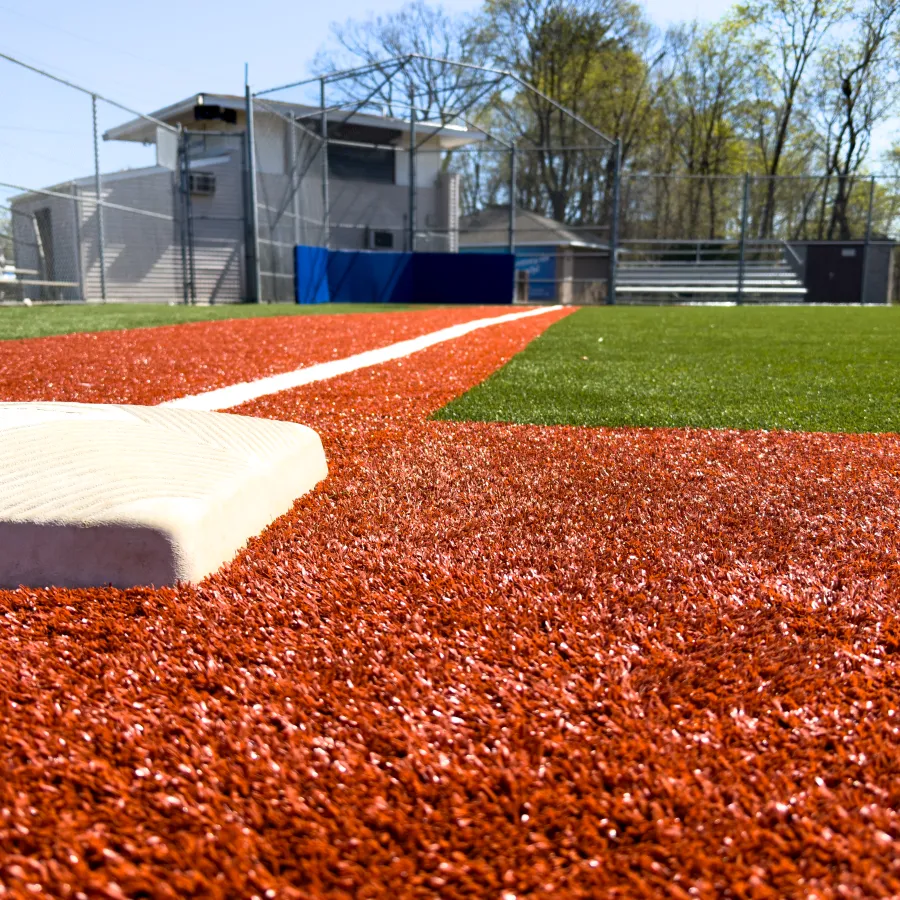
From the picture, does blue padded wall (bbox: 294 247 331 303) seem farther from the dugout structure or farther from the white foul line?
the white foul line

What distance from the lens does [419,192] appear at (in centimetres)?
2441

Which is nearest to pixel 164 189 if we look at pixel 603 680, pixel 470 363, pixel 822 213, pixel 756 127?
pixel 470 363

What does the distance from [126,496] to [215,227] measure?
63.7 ft

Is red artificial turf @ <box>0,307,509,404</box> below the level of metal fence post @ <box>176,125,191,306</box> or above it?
below

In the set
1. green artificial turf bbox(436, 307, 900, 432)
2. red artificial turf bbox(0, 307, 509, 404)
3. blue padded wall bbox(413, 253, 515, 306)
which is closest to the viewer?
green artificial turf bbox(436, 307, 900, 432)

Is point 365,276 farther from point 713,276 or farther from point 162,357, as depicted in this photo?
point 162,357

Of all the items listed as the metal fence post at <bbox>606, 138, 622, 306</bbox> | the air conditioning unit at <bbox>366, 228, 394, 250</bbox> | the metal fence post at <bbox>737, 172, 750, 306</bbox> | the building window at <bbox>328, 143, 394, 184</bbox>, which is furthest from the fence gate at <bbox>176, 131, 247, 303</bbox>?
the metal fence post at <bbox>737, 172, 750, 306</bbox>

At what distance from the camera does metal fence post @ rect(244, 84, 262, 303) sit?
54.6ft

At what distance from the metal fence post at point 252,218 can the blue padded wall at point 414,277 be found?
70.1 inches

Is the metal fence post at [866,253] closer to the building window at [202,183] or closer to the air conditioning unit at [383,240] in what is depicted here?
the air conditioning unit at [383,240]

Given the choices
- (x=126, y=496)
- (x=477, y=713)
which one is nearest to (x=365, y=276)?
(x=126, y=496)

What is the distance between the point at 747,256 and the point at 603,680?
23.2m

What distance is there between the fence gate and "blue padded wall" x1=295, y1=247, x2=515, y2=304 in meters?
2.24

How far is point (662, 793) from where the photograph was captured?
37.7 inches
